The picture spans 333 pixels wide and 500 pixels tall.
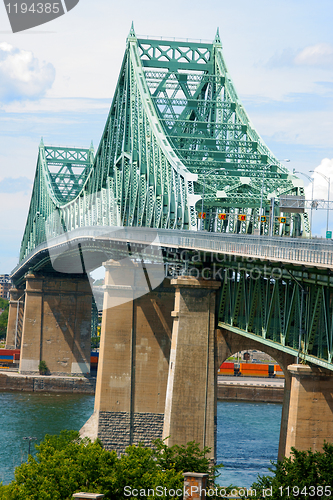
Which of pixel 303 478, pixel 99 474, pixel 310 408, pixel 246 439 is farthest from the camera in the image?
pixel 246 439

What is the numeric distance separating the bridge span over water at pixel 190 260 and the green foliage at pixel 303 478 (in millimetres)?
3559

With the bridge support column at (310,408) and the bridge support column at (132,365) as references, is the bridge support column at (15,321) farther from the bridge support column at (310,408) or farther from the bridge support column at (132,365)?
the bridge support column at (310,408)

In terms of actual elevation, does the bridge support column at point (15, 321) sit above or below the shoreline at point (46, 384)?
above

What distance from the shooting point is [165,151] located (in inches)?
2349

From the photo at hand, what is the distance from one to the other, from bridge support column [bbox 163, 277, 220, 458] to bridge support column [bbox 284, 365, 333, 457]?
39.8 feet

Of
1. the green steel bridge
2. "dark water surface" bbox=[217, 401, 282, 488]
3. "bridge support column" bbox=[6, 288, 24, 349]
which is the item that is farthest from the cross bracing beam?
"bridge support column" bbox=[6, 288, 24, 349]

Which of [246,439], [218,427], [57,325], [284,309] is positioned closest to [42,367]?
[57,325]

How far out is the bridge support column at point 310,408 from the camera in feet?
112

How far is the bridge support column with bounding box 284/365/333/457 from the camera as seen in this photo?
34.1 metres

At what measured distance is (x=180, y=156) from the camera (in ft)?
207

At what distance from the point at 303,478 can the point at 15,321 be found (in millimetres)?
106625

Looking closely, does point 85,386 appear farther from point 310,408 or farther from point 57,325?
point 310,408

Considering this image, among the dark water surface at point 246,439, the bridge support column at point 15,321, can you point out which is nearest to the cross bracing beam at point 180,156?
the dark water surface at point 246,439

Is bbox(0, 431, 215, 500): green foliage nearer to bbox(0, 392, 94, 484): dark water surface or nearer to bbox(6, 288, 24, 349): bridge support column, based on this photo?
bbox(0, 392, 94, 484): dark water surface
